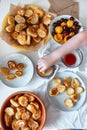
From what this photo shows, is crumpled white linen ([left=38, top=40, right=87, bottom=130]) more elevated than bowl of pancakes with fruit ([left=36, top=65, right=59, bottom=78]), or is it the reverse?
bowl of pancakes with fruit ([left=36, top=65, right=59, bottom=78])

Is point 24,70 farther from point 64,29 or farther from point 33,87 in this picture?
point 64,29

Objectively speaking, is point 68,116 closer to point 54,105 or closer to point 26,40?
point 54,105

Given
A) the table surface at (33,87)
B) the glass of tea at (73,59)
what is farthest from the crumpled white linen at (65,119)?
the glass of tea at (73,59)

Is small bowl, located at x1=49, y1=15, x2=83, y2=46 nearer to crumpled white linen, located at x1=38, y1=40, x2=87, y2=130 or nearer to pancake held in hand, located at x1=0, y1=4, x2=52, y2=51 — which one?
pancake held in hand, located at x1=0, y1=4, x2=52, y2=51

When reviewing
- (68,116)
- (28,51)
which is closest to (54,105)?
(68,116)

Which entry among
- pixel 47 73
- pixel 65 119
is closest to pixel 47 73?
pixel 47 73

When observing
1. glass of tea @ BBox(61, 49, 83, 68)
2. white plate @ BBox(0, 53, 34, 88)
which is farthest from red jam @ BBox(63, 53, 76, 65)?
white plate @ BBox(0, 53, 34, 88)

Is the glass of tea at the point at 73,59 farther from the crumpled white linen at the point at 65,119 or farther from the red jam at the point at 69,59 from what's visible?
the crumpled white linen at the point at 65,119
